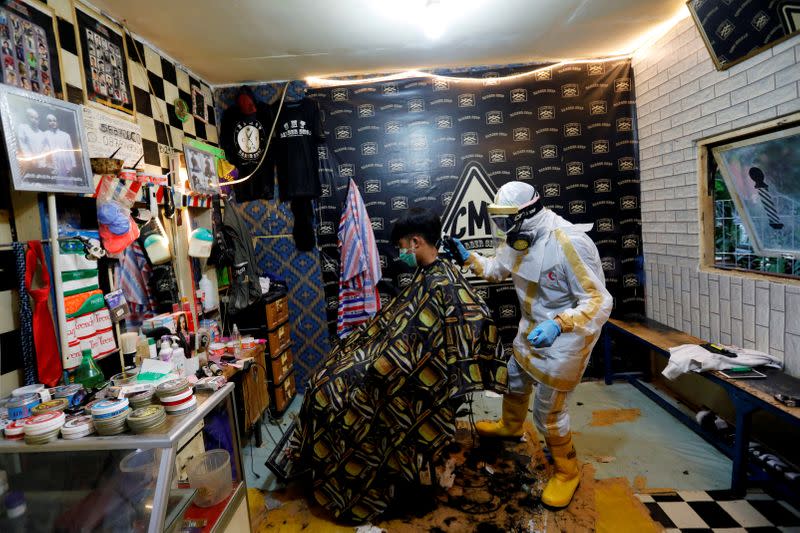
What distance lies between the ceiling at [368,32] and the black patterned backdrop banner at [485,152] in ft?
0.76

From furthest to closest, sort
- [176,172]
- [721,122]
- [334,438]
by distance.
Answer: [176,172], [721,122], [334,438]

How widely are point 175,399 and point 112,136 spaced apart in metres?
1.56

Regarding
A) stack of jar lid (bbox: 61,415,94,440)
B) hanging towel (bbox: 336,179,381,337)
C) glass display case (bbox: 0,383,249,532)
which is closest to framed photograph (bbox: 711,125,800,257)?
hanging towel (bbox: 336,179,381,337)

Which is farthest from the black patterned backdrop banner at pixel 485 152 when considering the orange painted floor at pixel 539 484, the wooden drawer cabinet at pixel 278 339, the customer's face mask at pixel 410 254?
the orange painted floor at pixel 539 484

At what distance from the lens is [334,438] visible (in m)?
2.02

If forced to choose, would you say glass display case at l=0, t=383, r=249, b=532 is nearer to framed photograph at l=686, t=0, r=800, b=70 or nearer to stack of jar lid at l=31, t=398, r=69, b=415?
stack of jar lid at l=31, t=398, r=69, b=415

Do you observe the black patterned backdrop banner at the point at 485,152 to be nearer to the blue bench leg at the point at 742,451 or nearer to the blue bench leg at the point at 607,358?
the blue bench leg at the point at 607,358

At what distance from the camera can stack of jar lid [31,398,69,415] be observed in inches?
52.3

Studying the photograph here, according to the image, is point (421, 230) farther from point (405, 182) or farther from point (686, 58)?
point (686, 58)

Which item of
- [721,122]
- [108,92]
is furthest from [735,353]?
[108,92]

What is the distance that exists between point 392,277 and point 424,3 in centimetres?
206

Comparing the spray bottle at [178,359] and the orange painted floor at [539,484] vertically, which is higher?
the spray bottle at [178,359]

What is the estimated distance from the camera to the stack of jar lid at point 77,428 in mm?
1231

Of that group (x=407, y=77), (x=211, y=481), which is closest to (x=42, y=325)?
(x=211, y=481)
